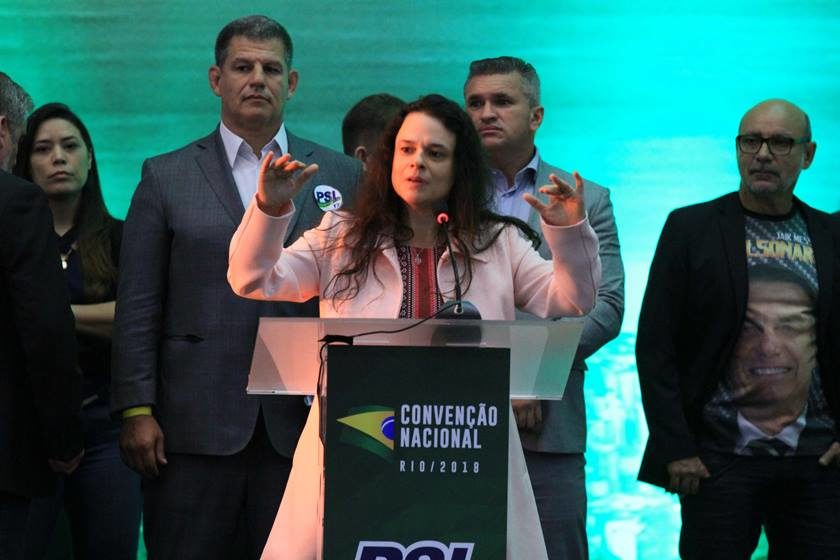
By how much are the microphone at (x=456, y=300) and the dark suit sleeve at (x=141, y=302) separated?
3.10 feet

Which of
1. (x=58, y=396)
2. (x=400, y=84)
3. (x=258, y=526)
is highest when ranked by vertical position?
(x=400, y=84)

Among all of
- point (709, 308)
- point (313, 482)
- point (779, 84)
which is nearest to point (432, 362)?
point (313, 482)

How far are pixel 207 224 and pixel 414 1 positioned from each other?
208cm

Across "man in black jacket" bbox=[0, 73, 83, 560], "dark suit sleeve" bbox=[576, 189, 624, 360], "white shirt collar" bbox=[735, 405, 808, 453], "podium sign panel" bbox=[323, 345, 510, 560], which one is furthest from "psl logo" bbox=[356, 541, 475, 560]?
"white shirt collar" bbox=[735, 405, 808, 453]

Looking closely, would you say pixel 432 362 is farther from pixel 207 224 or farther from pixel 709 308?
pixel 709 308

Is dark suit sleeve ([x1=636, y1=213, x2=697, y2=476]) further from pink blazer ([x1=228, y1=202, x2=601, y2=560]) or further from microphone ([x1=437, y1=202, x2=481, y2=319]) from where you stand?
microphone ([x1=437, y1=202, x2=481, y2=319])

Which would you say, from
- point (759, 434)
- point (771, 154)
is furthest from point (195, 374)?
point (771, 154)

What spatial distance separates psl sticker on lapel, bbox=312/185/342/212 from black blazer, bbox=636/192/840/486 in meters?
1.02

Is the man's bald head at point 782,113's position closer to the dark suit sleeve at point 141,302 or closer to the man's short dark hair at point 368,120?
the man's short dark hair at point 368,120

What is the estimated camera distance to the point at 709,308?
14.0 feet

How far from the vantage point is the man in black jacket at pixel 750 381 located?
4.19 m

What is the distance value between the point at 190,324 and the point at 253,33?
90 cm

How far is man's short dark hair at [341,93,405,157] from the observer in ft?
15.9

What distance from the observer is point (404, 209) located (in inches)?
136
